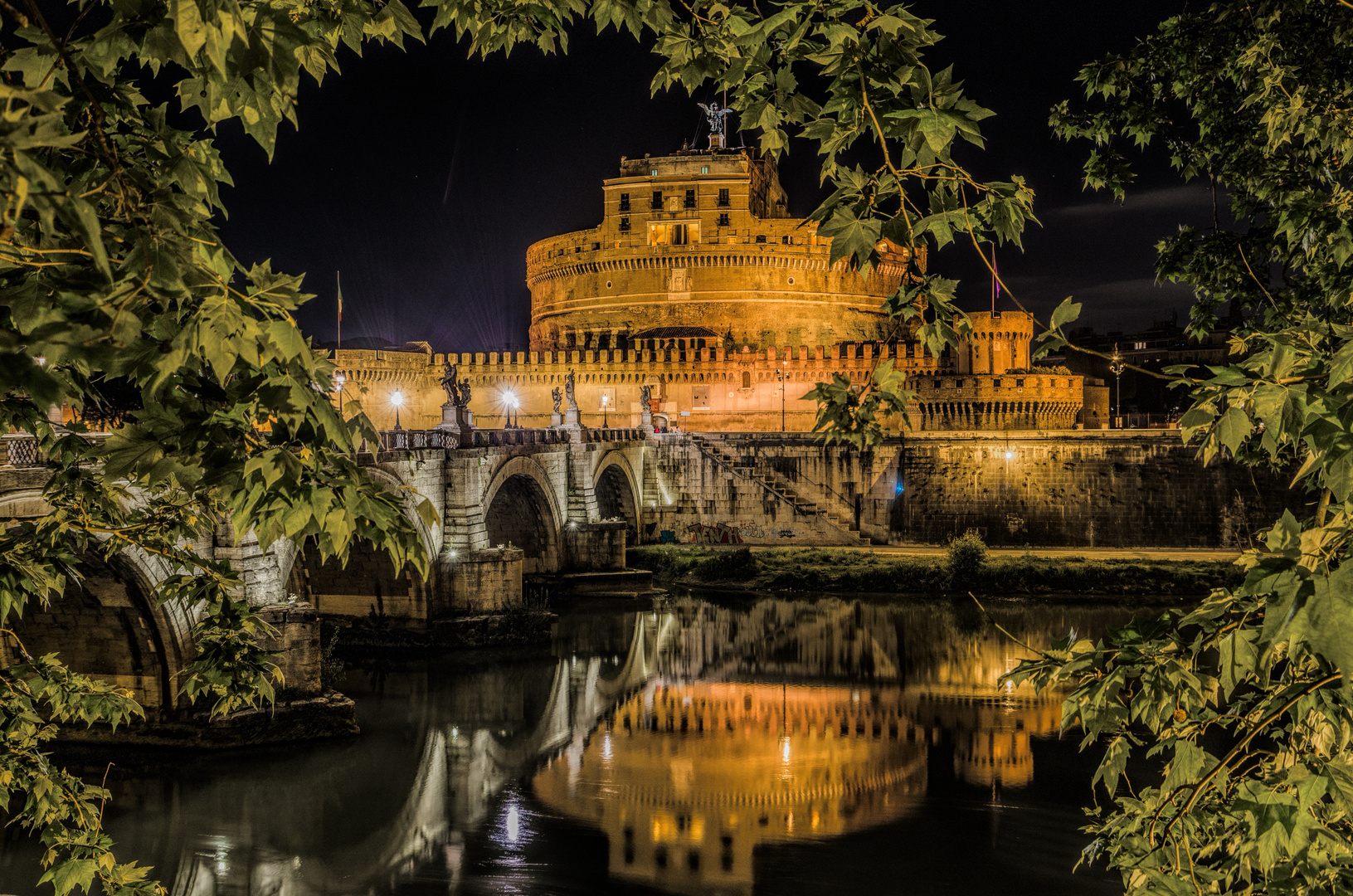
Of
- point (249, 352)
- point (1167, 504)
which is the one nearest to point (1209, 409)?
point (249, 352)

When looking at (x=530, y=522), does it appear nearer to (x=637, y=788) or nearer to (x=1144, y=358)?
(x=637, y=788)

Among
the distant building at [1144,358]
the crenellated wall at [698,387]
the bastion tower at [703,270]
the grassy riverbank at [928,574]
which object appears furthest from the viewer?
the distant building at [1144,358]

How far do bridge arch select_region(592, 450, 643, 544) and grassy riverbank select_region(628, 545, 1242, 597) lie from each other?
3.00 m

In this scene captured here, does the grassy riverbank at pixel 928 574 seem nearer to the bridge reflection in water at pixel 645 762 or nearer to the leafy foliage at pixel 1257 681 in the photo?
the bridge reflection in water at pixel 645 762

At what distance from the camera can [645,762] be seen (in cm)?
1264

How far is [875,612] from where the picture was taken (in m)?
21.6

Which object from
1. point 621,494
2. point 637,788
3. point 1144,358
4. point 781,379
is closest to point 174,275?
point 637,788

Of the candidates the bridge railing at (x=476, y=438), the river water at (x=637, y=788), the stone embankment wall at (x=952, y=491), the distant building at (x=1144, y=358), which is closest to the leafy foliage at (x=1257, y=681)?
the river water at (x=637, y=788)

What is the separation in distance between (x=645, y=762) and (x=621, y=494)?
1644 cm

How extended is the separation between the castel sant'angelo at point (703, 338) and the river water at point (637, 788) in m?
18.8

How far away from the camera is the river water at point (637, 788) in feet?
30.5

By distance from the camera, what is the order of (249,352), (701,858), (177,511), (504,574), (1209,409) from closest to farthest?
(249,352)
(1209,409)
(177,511)
(701,858)
(504,574)

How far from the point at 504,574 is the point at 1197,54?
14.6 metres

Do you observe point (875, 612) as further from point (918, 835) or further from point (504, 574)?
point (918, 835)
